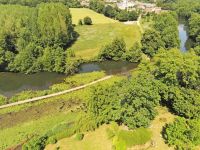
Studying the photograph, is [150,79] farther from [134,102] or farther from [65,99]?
[65,99]

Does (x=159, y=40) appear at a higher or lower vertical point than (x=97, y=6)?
higher

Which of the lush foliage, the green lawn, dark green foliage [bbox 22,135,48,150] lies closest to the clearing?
the lush foliage

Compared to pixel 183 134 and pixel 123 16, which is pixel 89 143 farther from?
pixel 123 16

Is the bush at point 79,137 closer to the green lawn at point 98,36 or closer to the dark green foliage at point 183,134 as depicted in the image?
the dark green foliage at point 183,134

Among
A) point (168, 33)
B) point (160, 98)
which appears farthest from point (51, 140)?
point (168, 33)

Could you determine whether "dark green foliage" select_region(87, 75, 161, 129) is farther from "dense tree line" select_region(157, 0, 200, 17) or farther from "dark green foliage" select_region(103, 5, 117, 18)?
"dense tree line" select_region(157, 0, 200, 17)

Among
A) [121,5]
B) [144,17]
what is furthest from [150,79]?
[121,5]

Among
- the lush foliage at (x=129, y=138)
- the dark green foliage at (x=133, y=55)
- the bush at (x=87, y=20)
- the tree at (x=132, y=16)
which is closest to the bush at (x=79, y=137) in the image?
the lush foliage at (x=129, y=138)
